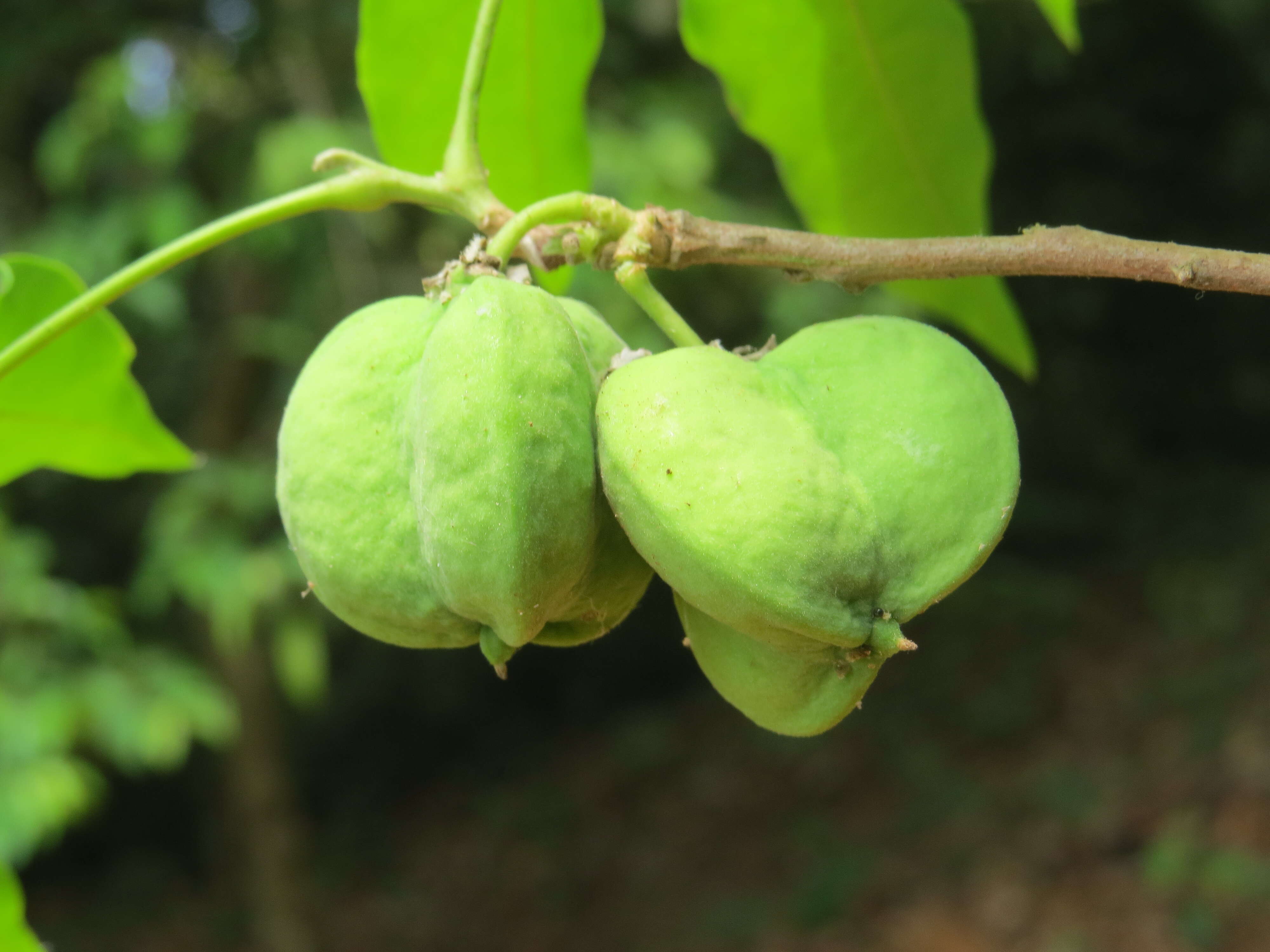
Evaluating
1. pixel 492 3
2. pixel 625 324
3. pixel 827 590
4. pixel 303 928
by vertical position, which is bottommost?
pixel 303 928

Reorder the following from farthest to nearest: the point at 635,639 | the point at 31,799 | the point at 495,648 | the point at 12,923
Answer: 1. the point at 635,639
2. the point at 31,799
3. the point at 12,923
4. the point at 495,648

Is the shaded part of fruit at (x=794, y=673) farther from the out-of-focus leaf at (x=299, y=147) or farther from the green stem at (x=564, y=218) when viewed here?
the out-of-focus leaf at (x=299, y=147)

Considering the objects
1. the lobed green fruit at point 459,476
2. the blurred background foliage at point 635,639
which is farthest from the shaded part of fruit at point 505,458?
the blurred background foliage at point 635,639

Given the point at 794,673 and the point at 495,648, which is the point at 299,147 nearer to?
the point at 495,648

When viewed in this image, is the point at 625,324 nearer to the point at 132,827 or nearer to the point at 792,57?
the point at 792,57

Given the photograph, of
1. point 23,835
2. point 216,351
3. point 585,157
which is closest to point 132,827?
point 216,351

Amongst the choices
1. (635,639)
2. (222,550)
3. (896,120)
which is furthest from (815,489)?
(635,639)
